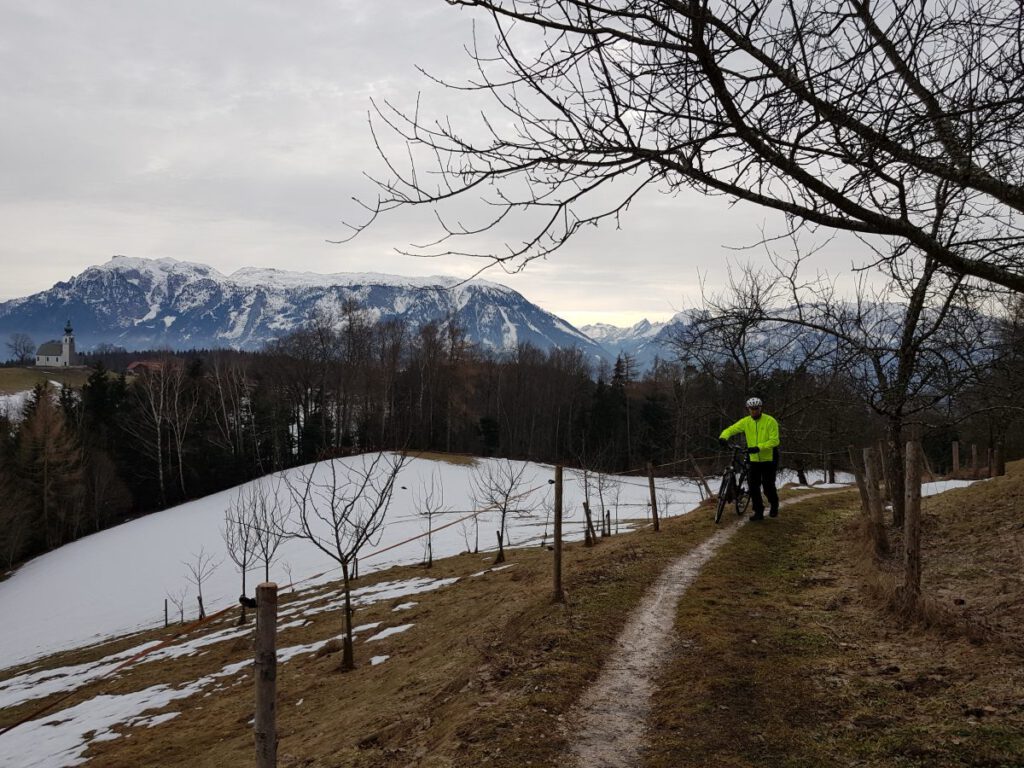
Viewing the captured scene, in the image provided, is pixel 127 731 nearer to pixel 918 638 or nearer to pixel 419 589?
pixel 419 589

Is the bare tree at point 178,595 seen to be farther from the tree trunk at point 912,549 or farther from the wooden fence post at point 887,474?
the tree trunk at point 912,549

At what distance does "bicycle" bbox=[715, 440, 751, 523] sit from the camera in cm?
1177

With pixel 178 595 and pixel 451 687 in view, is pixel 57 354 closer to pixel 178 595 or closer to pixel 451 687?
pixel 178 595

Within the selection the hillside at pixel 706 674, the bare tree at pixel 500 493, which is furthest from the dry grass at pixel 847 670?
the bare tree at pixel 500 493

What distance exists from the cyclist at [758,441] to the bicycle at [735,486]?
0.35m

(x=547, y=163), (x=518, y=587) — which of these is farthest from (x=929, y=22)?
(x=518, y=587)

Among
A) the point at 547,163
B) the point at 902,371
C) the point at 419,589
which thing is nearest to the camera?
the point at 547,163

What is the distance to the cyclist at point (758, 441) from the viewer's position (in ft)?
34.8

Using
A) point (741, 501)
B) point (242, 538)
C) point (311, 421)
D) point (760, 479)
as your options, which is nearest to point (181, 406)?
point (311, 421)

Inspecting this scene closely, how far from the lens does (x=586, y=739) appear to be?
13.2 ft

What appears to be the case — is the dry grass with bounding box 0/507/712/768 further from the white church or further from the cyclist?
the white church

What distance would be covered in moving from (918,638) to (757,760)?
2.61 meters

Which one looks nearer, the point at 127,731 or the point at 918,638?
the point at 918,638

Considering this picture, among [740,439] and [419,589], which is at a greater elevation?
[740,439]
